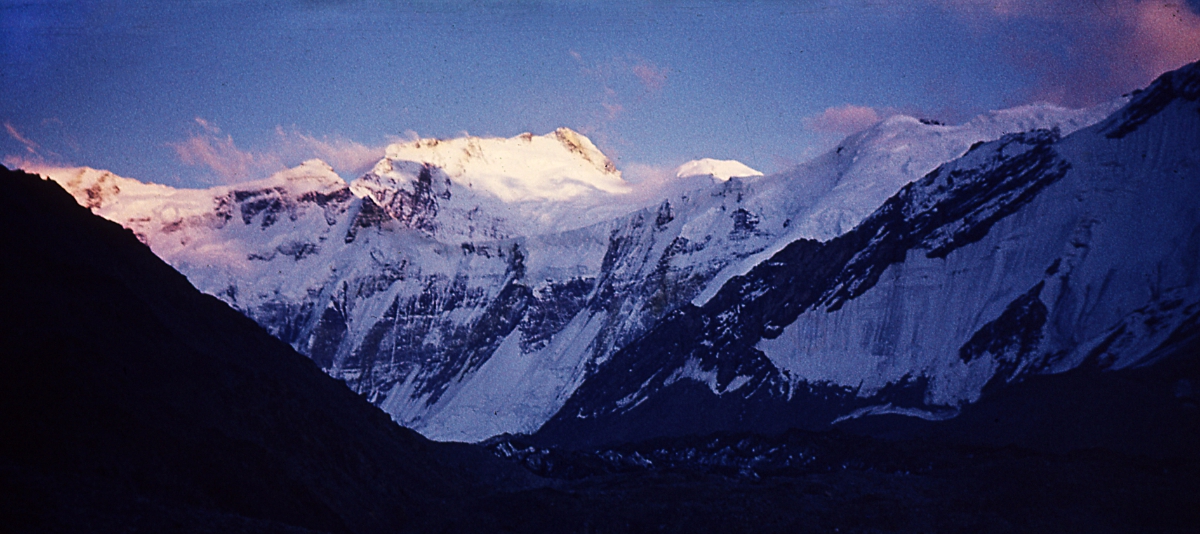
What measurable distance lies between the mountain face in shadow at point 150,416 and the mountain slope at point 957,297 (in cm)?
6511

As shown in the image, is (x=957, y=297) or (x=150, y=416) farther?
(x=957, y=297)

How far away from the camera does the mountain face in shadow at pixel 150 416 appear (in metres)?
47.4

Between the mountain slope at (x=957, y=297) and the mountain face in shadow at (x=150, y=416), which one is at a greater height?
the mountain slope at (x=957, y=297)

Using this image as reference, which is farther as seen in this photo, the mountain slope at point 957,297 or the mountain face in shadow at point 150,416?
the mountain slope at point 957,297

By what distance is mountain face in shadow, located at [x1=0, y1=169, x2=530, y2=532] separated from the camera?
4744 centimetres

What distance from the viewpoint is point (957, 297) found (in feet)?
470

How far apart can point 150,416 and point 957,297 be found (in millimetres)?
102027

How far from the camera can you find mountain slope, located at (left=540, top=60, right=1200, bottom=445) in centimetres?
12194

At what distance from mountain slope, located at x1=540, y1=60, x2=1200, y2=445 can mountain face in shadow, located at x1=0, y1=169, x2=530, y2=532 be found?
65.1 meters

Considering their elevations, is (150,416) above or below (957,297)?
below

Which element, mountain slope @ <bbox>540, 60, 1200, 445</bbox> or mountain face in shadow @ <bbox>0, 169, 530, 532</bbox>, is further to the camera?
mountain slope @ <bbox>540, 60, 1200, 445</bbox>

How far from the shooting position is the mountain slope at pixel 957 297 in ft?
400

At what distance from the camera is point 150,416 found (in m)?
57.2

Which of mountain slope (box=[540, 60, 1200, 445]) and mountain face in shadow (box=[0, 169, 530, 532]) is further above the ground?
mountain slope (box=[540, 60, 1200, 445])
